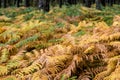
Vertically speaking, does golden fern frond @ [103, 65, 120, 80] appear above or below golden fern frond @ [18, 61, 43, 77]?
above

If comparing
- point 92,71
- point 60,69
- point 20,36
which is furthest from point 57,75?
point 20,36

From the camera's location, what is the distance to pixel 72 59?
497 centimetres

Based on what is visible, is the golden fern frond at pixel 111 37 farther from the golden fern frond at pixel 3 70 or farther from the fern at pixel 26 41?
the golden fern frond at pixel 3 70

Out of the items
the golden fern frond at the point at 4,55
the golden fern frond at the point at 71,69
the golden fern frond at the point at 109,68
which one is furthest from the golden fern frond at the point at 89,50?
the golden fern frond at the point at 4,55

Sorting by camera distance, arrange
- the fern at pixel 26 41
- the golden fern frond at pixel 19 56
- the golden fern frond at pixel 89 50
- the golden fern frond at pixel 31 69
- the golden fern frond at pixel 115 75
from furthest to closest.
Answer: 1. the fern at pixel 26 41
2. the golden fern frond at pixel 19 56
3. the golden fern frond at pixel 89 50
4. the golden fern frond at pixel 31 69
5. the golden fern frond at pixel 115 75

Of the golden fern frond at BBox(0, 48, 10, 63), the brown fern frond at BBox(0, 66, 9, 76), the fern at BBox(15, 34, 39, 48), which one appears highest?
the fern at BBox(15, 34, 39, 48)

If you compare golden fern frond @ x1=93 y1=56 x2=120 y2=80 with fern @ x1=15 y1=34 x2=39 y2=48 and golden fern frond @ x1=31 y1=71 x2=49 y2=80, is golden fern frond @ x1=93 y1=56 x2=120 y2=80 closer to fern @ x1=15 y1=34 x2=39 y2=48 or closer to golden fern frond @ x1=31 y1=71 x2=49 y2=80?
golden fern frond @ x1=31 y1=71 x2=49 y2=80

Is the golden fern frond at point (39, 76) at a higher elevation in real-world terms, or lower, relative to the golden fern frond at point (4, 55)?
higher

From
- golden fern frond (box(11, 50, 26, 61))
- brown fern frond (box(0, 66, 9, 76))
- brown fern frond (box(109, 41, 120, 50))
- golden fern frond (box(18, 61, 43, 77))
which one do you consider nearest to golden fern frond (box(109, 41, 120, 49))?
brown fern frond (box(109, 41, 120, 50))

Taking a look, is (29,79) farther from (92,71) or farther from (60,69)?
(92,71)

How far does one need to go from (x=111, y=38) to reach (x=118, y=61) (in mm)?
951

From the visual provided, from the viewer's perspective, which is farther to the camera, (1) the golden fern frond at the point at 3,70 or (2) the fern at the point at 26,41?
(2) the fern at the point at 26,41

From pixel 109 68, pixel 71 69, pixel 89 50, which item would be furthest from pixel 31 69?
pixel 109 68

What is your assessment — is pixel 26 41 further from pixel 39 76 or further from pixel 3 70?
pixel 39 76
